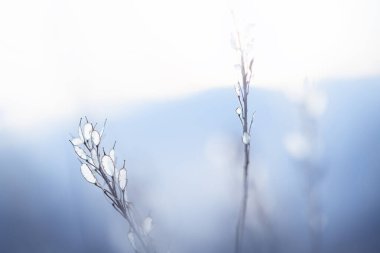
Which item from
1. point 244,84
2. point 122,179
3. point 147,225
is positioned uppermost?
point 244,84

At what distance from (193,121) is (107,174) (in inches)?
8.5

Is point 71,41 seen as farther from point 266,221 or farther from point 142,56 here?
point 266,221

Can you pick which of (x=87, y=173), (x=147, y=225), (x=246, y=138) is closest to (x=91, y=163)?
(x=87, y=173)

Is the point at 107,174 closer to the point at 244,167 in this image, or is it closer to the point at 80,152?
the point at 80,152

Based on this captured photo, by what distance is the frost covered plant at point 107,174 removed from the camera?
749mm

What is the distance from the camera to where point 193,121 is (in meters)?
0.85

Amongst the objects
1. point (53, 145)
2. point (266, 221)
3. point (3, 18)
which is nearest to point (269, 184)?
point (266, 221)

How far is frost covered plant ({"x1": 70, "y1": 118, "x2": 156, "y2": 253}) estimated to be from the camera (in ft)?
2.46

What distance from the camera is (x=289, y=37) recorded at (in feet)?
2.69

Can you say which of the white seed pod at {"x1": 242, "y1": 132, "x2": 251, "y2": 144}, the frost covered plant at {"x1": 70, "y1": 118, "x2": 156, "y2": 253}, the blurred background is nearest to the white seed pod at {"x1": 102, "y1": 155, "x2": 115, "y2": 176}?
the frost covered plant at {"x1": 70, "y1": 118, "x2": 156, "y2": 253}

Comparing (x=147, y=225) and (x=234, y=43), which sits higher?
(x=234, y=43)

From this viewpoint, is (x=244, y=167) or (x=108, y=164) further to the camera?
(x=244, y=167)

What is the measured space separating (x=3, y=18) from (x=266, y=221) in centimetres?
71

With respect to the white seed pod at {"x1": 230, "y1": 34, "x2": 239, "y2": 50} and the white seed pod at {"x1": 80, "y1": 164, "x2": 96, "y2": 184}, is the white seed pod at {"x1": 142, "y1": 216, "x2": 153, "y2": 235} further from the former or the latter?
the white seed pod at {"x1": 230, "y1": 34, "x2": 239, "y2": 50}
